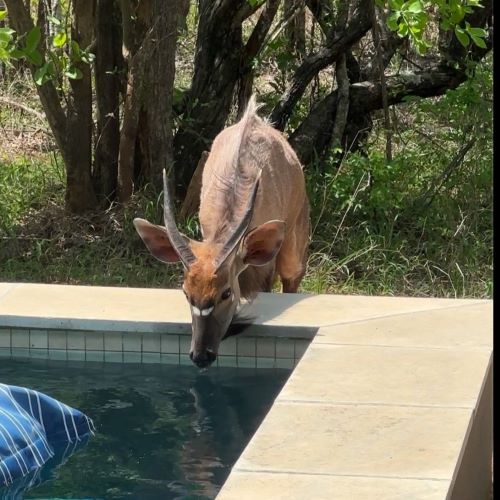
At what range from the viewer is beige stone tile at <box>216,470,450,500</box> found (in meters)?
3.93

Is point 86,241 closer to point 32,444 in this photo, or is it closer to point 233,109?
point 233,109

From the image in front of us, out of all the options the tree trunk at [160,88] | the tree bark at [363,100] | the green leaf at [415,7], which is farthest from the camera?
the tree bark at [363,100]

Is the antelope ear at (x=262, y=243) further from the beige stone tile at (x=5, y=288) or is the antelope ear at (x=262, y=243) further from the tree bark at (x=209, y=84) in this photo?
the tree bark at (x=209, y=84)

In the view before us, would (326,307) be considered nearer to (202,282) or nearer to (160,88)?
(202,282)

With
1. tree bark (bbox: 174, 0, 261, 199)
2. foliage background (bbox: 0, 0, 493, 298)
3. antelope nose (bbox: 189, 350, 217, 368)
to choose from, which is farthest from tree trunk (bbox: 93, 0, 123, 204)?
antelope nose (bbox: 189, 350, 217, 368)

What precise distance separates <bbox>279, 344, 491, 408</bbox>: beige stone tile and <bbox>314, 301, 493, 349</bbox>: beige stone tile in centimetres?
13

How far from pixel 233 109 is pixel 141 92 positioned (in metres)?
1.31

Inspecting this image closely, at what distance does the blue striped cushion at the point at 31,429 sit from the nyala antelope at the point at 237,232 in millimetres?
721

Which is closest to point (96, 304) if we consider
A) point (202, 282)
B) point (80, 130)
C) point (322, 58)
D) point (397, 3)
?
point (202, 282)

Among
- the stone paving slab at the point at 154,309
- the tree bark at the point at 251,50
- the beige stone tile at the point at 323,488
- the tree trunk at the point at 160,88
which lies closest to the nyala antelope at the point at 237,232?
the stone paving slab at the point at 154,309

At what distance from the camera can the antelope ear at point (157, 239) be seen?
6551mm

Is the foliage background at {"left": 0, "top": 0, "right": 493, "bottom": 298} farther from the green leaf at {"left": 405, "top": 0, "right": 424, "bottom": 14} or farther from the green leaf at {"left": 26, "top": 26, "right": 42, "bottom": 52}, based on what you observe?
the green leaf at {"left": 405, "top": 0, "right": 424, "bottom": 14}

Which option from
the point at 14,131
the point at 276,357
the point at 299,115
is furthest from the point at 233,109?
the point at 276,357

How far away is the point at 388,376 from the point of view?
5.31 metres
